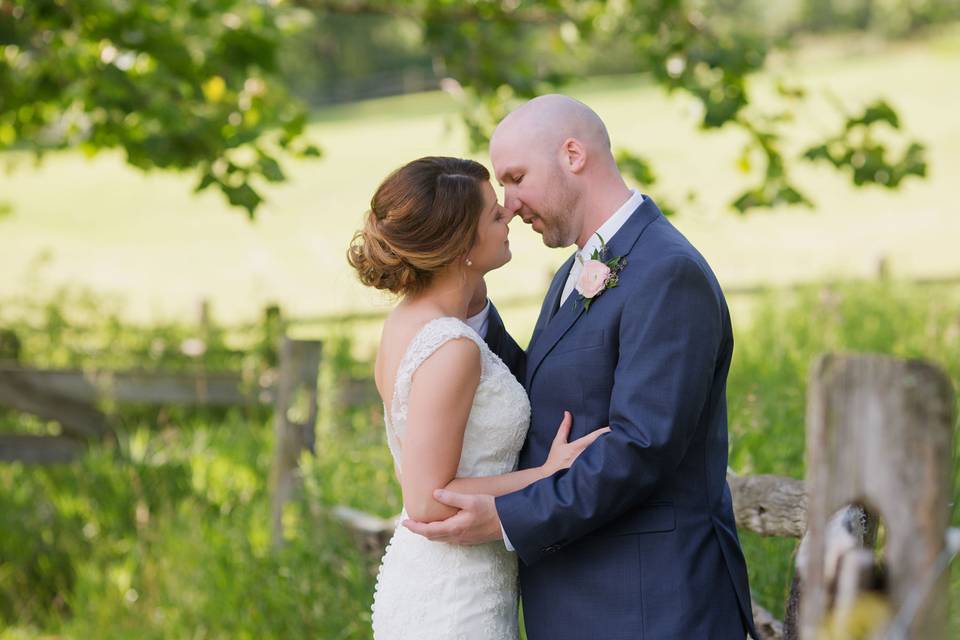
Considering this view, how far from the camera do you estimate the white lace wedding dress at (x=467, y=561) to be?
3.30 metres

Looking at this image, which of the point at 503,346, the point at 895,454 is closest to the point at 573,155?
the point at 503,346

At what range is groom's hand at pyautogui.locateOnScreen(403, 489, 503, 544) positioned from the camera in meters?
3.14

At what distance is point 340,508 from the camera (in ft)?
20.3

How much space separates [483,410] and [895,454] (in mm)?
1643

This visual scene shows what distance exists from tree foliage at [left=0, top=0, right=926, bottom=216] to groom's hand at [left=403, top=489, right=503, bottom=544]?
4050 millimetres

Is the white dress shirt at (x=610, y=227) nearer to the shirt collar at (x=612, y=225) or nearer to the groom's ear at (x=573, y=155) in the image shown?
the shirt collar at (x=612, y=225)

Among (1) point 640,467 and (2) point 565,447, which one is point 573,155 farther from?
(1) point 640,467

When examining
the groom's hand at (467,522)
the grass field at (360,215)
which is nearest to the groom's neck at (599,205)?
the groom's hand at (467,522)

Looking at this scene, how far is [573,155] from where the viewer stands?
3299mm

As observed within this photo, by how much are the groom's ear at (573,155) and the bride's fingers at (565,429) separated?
665mm

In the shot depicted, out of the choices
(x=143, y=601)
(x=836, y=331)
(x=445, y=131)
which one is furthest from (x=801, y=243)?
(x=143, y=601)

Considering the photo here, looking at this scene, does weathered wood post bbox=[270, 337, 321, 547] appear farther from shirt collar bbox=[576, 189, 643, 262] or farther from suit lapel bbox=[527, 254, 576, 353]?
shirt collar bbox=[576, 189, 643, 262]

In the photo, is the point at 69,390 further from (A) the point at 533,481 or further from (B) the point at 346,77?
(B) the point at 346,77

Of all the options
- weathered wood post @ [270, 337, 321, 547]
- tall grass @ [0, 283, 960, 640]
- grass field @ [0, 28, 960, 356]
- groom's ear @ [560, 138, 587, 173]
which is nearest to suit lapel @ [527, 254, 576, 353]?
groom's ear @ [560, 138, 587, 173]
